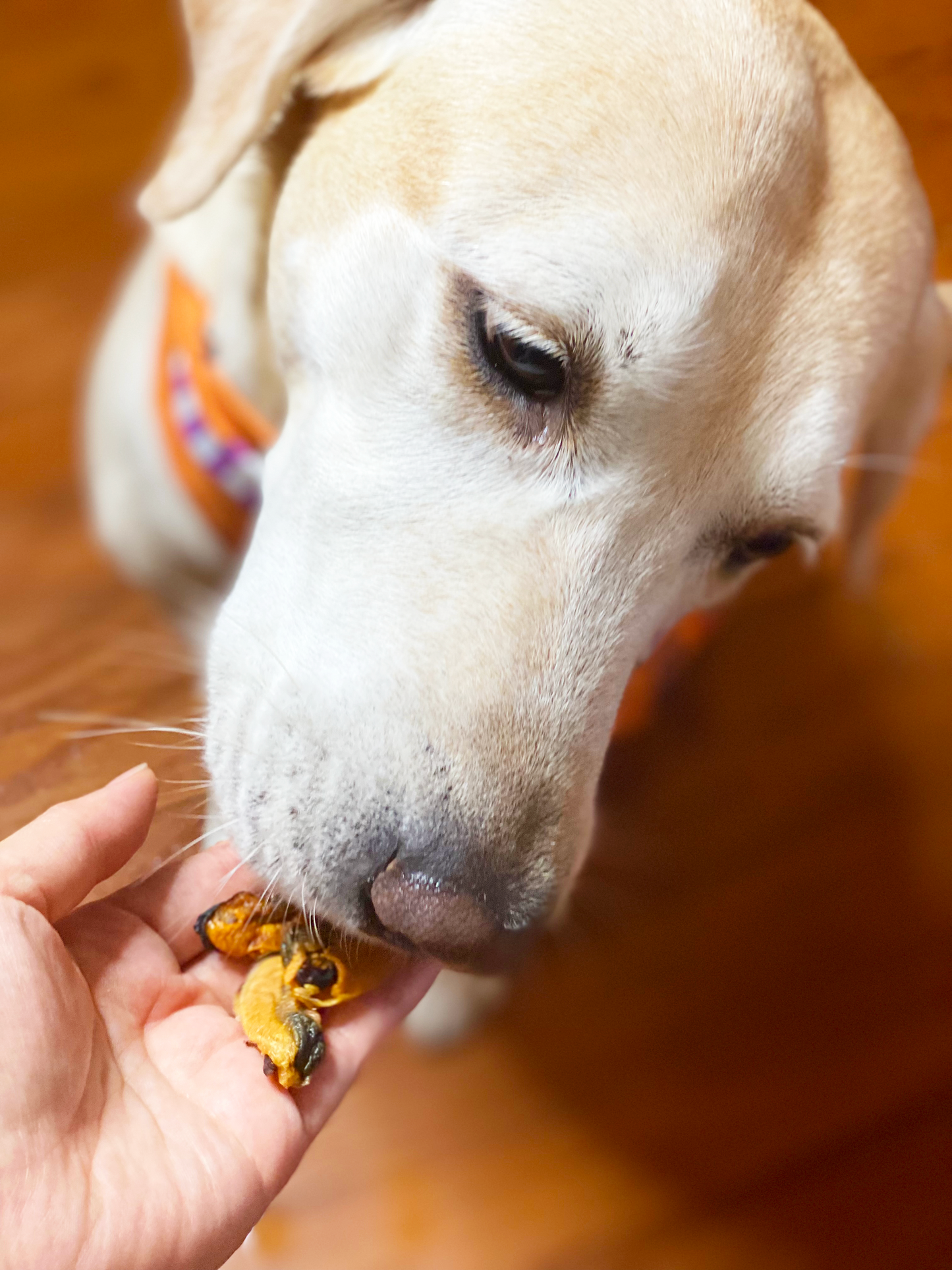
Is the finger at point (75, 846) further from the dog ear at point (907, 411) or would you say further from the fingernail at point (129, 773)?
the dog ear at point (907, 411)

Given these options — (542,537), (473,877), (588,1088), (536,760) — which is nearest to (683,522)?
(542,537)

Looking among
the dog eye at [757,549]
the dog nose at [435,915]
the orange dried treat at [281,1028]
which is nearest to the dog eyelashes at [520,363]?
the dog eye at [757,549]

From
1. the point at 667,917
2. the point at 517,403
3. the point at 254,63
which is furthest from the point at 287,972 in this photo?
the point at 667,917

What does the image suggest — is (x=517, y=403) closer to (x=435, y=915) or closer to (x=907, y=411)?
(x=435, y=915)

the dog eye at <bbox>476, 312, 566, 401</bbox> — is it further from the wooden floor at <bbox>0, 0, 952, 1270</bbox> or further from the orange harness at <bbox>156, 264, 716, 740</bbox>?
the wooden floor at <bbox>0, 0, 952, 1270</bbox>

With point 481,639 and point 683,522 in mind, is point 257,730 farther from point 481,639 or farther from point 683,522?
point 683,522

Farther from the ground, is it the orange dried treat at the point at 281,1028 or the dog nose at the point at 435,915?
the dog nose at the point at 435,915

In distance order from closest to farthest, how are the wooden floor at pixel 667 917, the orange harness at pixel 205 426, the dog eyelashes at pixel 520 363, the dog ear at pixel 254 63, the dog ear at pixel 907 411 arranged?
the dog eyelashes at pixel 520 363, the dog ear at pixel 254 63, the dog ear at pixel 907 411, the orange harness at pixel 205 426, the wooden floor at pixel 667 917

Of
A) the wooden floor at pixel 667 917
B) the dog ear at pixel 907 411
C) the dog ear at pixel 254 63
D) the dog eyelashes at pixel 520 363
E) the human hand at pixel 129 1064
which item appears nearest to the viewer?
the human hand at pixel 129 1064
